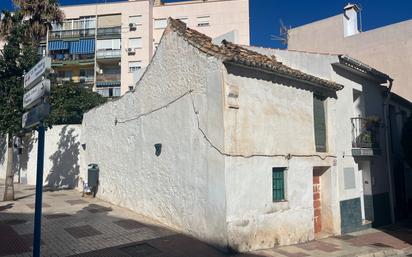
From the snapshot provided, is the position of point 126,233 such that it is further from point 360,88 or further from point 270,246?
point 360,88

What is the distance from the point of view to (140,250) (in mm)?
7840

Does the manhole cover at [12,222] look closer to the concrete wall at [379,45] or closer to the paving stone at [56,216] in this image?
the paving stone at [56,216]

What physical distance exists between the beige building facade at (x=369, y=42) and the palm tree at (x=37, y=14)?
53.1 feet

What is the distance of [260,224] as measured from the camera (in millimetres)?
8656

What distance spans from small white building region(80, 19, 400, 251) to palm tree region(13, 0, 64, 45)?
18.3 feet

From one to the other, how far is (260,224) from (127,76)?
3283 cm

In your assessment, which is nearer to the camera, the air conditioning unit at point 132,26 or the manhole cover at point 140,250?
the manhole cover at point 140,250

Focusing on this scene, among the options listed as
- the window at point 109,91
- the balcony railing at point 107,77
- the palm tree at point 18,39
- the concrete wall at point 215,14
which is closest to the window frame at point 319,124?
the palm tree at point 18,39

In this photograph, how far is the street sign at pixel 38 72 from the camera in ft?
16.4

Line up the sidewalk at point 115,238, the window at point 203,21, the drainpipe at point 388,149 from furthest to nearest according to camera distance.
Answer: the window at point 203,21 < the drainpipe at point 388,149 < the sidewalk at point 115,238

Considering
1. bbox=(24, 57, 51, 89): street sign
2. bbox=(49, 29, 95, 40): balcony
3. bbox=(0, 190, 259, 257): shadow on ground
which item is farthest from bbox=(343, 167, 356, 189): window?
bbox=(49, 29, 95, 40): balcony

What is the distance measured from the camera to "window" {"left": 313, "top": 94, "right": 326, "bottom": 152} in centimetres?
1106

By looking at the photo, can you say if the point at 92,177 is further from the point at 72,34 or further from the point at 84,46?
the point at 72,34

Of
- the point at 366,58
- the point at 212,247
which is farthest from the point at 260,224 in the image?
the point at 366,58
